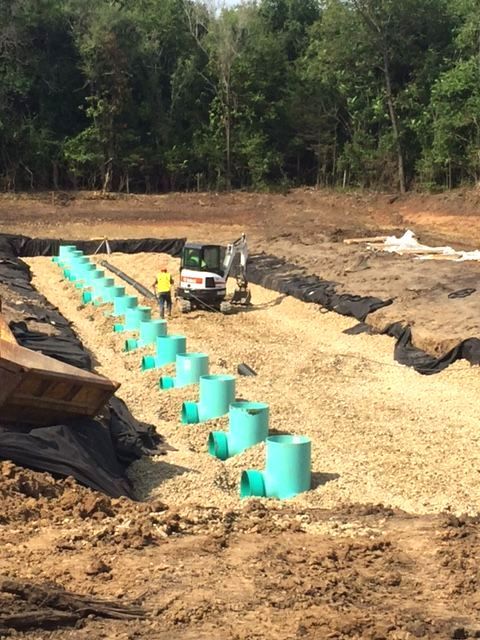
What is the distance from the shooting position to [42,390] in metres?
7.89

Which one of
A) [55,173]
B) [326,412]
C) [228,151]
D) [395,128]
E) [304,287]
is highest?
[395,128]

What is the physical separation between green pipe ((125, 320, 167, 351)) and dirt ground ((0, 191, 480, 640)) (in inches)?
12.7

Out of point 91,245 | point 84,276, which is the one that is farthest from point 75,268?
point 91,245

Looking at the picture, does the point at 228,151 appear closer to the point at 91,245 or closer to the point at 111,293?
the point at 91,245

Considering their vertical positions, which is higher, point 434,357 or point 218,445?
point 434,357

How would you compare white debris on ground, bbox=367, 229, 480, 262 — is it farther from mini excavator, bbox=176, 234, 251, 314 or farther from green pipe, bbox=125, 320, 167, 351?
green pipe, bbox=125, 320, 167, 351

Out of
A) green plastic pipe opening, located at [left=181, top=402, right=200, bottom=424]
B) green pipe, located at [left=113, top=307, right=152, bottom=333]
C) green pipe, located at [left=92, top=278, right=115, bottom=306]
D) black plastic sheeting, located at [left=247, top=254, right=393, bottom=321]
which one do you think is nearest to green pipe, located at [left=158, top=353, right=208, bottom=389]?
green plastic pipe opening, located at [left=181, top=402, right=200, bottom=424]

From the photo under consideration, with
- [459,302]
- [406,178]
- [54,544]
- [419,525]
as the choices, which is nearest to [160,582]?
[54,544]

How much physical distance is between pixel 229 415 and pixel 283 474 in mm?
1663

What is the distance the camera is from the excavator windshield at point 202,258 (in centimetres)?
1875

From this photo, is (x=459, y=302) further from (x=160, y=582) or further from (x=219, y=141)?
(x=219, y=141)

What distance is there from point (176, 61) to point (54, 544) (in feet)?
150

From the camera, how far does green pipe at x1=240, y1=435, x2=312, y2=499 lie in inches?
310

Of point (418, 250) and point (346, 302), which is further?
point (418, 250)
